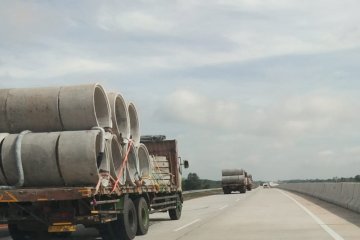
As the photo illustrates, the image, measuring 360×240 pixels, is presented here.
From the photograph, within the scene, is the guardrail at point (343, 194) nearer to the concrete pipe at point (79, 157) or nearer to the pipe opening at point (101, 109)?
the pipe opening at point (101, 109)

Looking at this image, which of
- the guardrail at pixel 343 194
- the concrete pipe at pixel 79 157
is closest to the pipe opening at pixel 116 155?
the concrete pipe at pixel 79 157

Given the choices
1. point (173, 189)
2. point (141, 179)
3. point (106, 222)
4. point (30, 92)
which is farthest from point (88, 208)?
point (173, 189)

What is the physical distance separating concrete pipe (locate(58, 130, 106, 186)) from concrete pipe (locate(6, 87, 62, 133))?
0.71 m

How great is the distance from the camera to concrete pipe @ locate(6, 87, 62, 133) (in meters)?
12.2

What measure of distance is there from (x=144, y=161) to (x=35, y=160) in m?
5.02

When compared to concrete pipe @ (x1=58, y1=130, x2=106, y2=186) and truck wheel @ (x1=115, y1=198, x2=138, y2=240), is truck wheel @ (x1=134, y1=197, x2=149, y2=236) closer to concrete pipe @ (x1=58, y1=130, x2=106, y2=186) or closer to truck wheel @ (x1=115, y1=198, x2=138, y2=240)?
truck wheel @ (x1=115, y1=198, x2=138, y2=240)

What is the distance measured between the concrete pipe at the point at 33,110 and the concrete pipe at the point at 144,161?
164 inches

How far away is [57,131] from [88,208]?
1825 millimetres

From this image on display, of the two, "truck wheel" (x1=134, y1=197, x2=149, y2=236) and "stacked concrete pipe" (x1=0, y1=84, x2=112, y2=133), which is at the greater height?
"stacked concrete pipe" (x1=0, y1=84, x2=112, y2=133)

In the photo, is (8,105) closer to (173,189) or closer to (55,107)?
(55,107)

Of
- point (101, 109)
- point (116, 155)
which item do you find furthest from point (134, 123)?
point (101, 109)

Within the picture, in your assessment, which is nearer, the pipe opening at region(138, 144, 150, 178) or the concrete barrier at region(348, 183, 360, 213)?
the pipe opening at region(138, 144, 150, 178)

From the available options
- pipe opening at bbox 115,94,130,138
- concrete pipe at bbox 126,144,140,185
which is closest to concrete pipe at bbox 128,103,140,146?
concrete pipe at bbox 126,144,140,185

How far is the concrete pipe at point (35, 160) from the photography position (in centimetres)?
1177
